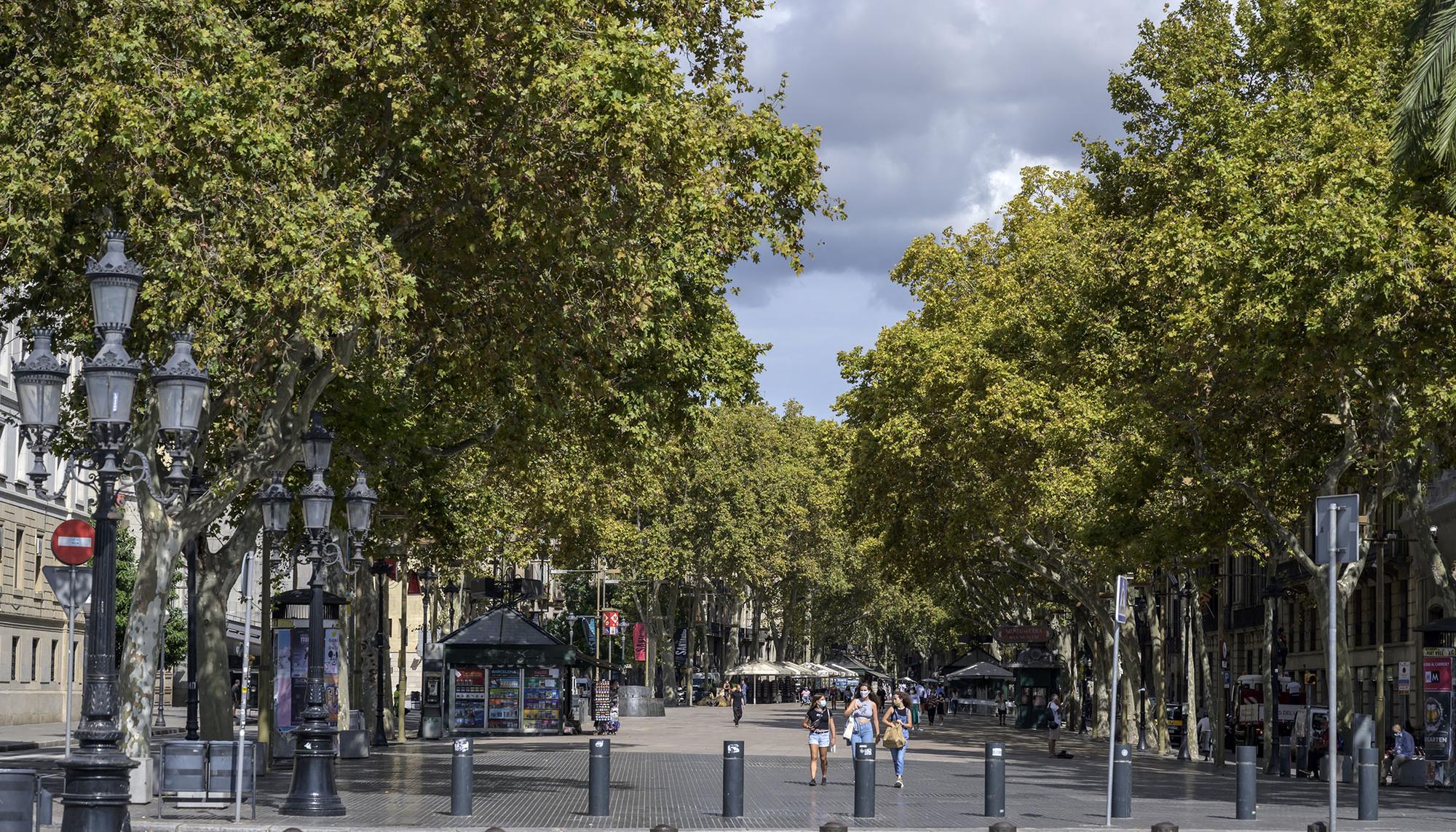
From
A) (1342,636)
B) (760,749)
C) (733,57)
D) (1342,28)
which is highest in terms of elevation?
(1342,28)

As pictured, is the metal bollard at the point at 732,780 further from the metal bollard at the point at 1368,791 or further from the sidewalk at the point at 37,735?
the sidewalk at the point at 37,735

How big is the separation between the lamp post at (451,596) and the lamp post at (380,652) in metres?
9.74

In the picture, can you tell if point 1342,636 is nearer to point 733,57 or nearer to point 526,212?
point 733,57

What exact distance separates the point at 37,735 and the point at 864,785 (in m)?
31.7

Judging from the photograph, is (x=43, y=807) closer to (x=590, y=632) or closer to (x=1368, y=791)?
(x=1368, y=791)

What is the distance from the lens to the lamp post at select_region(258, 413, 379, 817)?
68.8ft

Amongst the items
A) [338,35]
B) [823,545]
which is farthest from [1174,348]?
[823,545]

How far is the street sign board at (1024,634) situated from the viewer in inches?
2479

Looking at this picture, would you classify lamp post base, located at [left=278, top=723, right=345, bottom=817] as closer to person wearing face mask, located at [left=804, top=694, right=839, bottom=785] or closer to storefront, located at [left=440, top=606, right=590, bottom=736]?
person wearing face mask, located at [left=804, top=694, right=839, bottom=785]

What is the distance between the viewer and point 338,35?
19.8 metres

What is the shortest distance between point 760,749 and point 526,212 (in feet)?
84.5

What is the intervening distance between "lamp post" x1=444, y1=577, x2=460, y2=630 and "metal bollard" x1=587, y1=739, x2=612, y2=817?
A: 37.0m

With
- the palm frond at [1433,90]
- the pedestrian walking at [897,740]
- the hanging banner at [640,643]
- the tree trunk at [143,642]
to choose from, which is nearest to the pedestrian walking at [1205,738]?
the pedestrian walking at [897,740]

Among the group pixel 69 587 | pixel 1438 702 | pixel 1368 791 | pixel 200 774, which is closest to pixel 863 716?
pixel 1368 791
